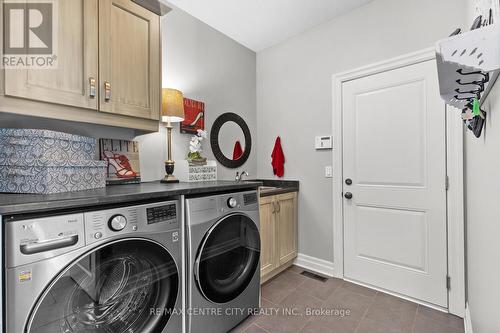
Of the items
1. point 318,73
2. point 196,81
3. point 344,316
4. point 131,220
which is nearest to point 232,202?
point 131,220

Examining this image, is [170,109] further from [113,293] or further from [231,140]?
[113,293]

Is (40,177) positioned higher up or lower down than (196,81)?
lower down

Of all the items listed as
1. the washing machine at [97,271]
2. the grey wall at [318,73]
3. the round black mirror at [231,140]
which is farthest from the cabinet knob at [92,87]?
the grey wall at [318,73]

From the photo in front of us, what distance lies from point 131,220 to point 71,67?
35.9 inches

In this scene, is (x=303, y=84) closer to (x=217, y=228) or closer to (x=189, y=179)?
(x=189, y=179)

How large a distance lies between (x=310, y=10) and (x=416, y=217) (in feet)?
6.98

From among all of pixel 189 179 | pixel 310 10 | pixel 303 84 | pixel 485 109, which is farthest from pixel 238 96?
pixel 485 109

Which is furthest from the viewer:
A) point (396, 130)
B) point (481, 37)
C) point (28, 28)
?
point (396, 130)

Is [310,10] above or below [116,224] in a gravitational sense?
above

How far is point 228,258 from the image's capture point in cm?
158

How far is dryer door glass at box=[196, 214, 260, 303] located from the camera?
1.39 meters

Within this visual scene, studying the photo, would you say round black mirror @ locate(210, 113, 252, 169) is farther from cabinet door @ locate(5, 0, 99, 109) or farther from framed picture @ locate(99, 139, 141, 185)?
cabinet door @ locate(5, 0, 99, 109)

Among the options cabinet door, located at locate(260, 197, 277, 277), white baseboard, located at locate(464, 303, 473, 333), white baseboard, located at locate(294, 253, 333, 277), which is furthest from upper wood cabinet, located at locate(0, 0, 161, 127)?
white baseboard, located at locate(464, 303, 473, 333)

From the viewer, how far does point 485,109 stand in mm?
1003
